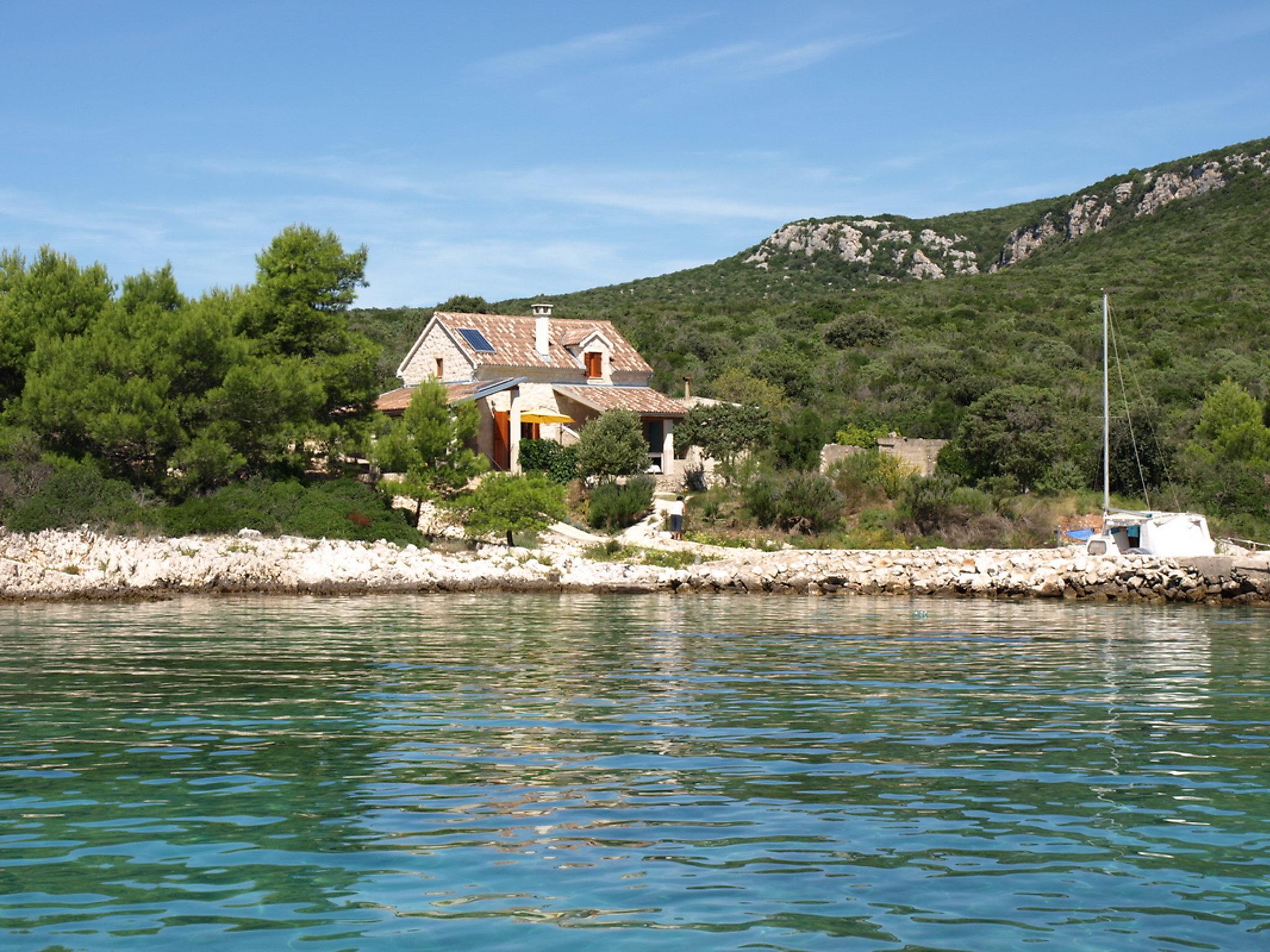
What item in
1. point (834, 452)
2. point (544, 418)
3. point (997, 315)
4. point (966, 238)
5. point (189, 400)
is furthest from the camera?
point (966, 238)

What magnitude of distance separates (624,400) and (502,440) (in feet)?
15.9

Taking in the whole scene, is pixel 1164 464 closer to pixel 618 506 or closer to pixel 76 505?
pixel 618 506

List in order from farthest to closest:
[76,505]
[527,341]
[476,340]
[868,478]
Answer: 1. [527,341]
2. [476,340]
3. [868,478]
4. [76,505]

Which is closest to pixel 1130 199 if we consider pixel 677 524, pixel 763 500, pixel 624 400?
pixel 624 400

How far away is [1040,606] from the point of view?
28359mm

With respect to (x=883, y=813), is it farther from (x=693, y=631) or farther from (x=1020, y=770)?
(x=693, y=631)

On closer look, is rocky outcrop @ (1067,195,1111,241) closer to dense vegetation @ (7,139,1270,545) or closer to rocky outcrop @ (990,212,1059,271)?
rocky outcrop @ (990,212,1059,271)

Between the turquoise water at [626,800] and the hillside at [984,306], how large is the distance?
29.6 metres

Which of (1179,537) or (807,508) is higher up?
(807,508)

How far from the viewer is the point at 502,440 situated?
4406 centimetres

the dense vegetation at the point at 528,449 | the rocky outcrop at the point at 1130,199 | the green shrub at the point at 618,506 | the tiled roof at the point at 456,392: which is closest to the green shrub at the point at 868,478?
the dense vegetation at the point at 528,449

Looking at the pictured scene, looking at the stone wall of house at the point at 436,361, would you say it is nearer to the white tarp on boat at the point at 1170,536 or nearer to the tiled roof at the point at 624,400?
the tiled roof at the point at 624,400

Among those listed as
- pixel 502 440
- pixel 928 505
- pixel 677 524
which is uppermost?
pixel 502 440

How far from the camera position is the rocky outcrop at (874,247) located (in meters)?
112
